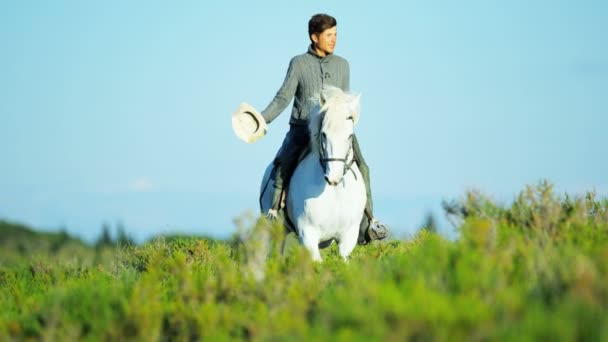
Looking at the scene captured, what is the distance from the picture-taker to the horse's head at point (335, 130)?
8.66m

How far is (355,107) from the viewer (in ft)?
29.5

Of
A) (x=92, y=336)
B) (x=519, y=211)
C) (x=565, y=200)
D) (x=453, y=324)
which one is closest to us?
(x=453, y=324)

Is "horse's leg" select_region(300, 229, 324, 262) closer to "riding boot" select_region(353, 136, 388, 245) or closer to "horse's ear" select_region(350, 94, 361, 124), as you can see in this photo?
"riding boot" select_region(353, 136, 388, 245)

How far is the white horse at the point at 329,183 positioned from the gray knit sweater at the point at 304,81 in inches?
30.8

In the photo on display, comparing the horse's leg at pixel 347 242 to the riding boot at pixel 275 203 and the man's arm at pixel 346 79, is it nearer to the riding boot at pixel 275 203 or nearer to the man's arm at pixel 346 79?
the riding boot at pixel 275 203

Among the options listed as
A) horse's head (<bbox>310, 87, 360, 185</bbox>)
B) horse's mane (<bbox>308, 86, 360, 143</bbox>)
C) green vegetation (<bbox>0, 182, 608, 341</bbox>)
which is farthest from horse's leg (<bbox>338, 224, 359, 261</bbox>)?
horse's mane (<bbox>308, 86, 360, 143</bbox>)

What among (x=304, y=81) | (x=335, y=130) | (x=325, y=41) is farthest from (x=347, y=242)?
(x=325, y=41)

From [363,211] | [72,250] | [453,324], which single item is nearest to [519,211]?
[363,211]

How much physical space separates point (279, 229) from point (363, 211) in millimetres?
2873

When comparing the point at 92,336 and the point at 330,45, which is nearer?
the point at 92,336

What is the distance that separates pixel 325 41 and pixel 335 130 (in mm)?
1969

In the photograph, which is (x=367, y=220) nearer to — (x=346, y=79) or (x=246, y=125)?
(x=346, y=79)

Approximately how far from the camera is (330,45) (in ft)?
33.8

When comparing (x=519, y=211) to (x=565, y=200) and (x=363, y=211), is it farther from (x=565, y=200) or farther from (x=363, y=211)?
(x=363, y=211)
